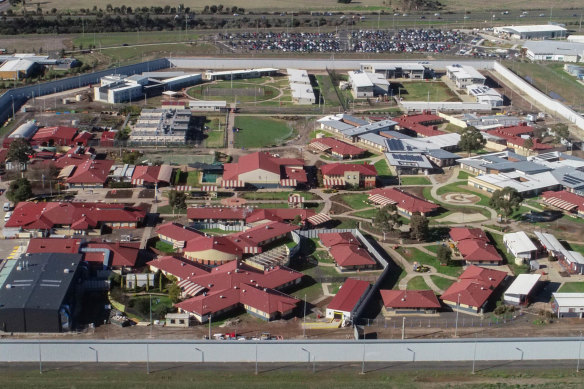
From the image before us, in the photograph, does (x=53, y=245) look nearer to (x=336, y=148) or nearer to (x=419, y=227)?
(x=419, y=227)

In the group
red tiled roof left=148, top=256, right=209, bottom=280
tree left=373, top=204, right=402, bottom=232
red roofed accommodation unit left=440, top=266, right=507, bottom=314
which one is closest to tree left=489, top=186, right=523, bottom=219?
tree left=373, top=204, right=402, bottom=232

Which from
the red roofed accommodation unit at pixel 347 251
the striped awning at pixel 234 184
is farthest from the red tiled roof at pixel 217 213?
the red roofed accommodation unit at pixel 347 251

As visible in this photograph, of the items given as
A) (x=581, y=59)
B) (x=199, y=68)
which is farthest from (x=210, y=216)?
(x=581, y=59)

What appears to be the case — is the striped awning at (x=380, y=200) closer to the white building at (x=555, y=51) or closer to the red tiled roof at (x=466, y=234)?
the red tiled roof at (x=466, y=234)

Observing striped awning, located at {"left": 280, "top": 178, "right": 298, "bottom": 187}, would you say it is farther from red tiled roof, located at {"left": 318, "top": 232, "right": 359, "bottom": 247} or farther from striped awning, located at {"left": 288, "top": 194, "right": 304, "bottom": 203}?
red tiled roof, located at {"left": 318, "top": 232, "right": 359, "bottom": 247}

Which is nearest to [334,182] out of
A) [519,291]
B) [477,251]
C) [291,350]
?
[477,251]

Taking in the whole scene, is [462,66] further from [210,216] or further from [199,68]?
[210,216]

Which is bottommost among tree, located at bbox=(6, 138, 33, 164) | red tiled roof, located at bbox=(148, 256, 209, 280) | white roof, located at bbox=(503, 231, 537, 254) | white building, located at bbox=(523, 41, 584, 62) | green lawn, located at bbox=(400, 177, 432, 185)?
red tiled roof, located at bbox=(148, 256, 209, 280)
